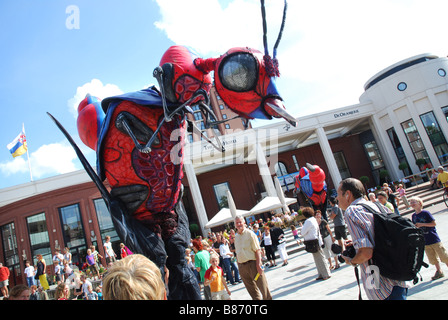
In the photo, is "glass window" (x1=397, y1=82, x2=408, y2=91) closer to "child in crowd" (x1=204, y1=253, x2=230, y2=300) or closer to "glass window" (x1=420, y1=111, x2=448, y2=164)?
"glass window" (x1=420, y1=111, x2=448, y2=164)

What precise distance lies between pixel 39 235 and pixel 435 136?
97.3 ft

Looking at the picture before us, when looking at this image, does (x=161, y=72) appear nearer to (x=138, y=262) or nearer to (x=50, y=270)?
(x=138, y=262)

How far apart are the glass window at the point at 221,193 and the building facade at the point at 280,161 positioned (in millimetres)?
92

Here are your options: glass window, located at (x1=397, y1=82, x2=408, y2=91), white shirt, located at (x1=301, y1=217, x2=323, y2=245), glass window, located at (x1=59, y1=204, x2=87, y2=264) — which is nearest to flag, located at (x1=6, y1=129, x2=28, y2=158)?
glass window, located at (x1=59, y1=204, x2=87, y2=264)

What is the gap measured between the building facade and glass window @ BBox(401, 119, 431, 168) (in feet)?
0.23

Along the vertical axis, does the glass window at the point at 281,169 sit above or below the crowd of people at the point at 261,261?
above

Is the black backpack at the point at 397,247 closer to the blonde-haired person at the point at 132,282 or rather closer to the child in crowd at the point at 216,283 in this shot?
the blonde-haired person at the point at 132,282

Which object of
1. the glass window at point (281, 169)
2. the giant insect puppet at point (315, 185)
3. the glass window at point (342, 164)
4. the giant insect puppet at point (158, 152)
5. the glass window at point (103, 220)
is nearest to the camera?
the giant insect puppet at point (158, 152)

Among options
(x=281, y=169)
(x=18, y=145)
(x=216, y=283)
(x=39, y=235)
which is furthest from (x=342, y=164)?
(x=216, y=283)

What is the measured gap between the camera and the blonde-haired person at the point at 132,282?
1228 mm

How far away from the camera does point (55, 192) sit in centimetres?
2048

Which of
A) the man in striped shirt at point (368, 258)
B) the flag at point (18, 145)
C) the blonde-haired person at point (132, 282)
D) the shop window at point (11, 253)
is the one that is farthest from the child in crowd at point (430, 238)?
the shop window at point (11, 253)

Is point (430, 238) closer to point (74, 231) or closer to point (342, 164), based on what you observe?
point (74, 231)

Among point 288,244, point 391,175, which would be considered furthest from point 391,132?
point 288,244
